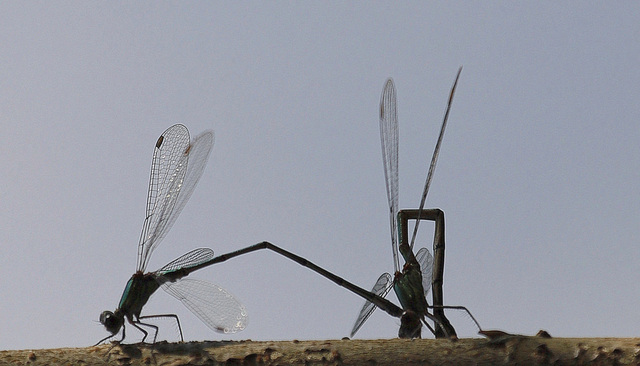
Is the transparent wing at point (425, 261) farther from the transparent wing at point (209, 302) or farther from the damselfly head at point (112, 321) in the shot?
the damselfly head at point (112, 321)

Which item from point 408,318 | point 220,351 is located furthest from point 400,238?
point 220,351

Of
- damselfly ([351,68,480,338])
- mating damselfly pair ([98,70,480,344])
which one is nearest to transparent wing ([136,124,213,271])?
mating damselfly pair ([98,70,480,344])

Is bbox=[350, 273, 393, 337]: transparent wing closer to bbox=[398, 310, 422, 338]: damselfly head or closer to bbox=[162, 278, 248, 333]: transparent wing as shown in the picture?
bbox=[398, 310, 422, 338]: damselfly head

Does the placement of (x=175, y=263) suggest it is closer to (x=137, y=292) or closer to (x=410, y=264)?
(x=137, y=292)

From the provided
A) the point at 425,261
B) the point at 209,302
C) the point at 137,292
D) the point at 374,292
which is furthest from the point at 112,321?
the point at 425,261

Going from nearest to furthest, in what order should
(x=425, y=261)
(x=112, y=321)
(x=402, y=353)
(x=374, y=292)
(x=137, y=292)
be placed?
(x=402, y=353) → (x=112, y=321) → (x=137, y=292) → (x=374, y=292) → (x=425, y=261)

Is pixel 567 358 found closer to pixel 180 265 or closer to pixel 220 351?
pixel 220 351

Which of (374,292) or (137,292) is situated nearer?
(137,292)
